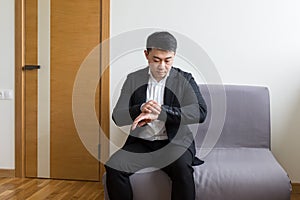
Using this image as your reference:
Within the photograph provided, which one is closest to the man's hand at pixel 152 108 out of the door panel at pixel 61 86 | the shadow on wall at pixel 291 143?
the door panel at pixel 61 86

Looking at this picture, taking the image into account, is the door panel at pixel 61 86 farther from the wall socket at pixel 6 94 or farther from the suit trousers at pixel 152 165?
the suit trousers at pixel 152 165

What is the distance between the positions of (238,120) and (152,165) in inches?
33.4

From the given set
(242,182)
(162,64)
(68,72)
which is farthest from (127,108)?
(68,72)

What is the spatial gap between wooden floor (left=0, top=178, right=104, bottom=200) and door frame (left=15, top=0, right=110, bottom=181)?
15cm

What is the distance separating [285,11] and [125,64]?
1.27 metres

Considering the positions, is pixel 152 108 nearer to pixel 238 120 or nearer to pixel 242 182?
pixel 242 182

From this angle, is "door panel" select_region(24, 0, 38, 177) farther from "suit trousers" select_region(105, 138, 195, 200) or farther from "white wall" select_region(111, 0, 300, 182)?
"suit trousers" select_region(105, 138, 195, 200)

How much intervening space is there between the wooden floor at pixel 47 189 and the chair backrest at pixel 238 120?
92cm

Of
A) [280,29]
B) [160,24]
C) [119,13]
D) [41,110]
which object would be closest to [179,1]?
[160,24]

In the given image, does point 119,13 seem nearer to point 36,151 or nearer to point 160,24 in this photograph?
point 160,24

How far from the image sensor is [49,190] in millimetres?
3332

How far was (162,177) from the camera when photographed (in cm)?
247

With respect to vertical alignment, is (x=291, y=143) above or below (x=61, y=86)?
below

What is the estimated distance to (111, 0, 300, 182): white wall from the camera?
323 cm
